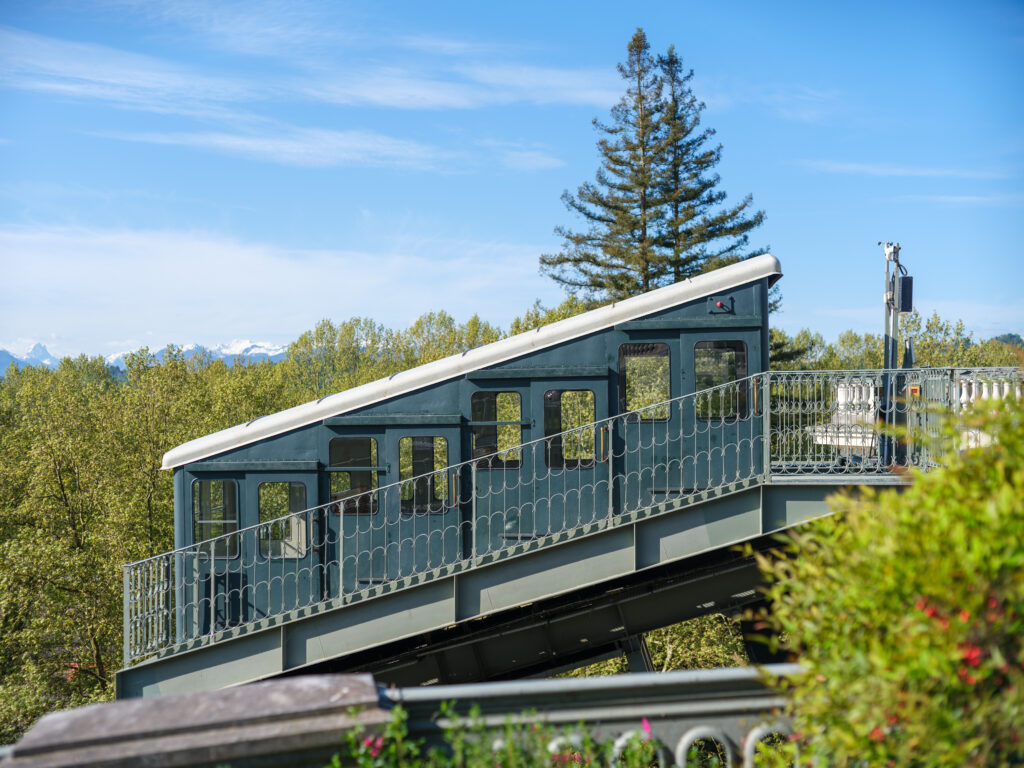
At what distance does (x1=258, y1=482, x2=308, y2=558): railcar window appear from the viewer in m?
11.1

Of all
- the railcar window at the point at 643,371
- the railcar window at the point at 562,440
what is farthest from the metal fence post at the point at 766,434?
the railcar window at the point at 562,440

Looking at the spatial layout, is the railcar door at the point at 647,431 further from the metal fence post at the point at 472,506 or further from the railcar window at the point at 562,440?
the metal fence post at the point at 472,506

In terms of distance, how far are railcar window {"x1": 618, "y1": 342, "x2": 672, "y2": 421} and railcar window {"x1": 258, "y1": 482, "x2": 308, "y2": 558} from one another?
479 centimetres

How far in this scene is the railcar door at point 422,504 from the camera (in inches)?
426

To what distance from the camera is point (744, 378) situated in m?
9.80

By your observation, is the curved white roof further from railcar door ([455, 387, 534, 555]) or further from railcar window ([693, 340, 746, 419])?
railcar window ([693, 340, 746, 419])

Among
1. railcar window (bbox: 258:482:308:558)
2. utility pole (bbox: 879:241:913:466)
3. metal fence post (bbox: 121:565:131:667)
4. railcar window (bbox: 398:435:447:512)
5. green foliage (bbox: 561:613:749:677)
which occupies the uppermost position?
utility pole (bbox: 879:241:913:466)

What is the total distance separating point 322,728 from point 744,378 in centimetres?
778

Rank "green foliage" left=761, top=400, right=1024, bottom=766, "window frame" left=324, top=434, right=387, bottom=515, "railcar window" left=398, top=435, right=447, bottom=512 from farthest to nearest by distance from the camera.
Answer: "window frame" left=324, top=434, right=387, bottom=515 → "railcar window" left=398, top=435, right=447, bottom=512 → "green foliage" left=761, top=400, right=1024, bottom=766

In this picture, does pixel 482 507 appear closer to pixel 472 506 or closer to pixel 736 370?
pixel 472 506

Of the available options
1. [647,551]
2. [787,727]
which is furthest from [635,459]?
[787,727]

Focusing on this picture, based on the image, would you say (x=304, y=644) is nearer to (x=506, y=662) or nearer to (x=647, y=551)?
(x=506, y=662)

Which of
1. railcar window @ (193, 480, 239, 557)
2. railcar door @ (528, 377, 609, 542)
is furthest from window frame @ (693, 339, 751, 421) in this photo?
railcar window @ (193, 480, 239, 557)

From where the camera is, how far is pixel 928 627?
255 cm
